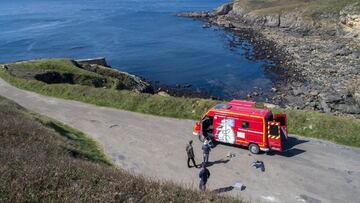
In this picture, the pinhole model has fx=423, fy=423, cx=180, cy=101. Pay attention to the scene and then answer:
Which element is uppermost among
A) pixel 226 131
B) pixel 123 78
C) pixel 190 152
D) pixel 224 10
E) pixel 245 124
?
pixel 224 10

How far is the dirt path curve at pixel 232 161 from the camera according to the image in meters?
18.6

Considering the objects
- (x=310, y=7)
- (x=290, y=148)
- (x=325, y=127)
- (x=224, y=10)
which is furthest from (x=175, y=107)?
(x=224, y=10)

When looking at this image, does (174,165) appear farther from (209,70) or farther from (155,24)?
(155,24)

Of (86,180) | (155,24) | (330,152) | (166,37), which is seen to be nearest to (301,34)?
(166,37)

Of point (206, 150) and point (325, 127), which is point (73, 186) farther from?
point (325, 127)

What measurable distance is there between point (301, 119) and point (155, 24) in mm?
92932

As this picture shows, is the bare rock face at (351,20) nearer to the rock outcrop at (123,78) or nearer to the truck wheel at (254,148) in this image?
the rock outcrop at (123,78)

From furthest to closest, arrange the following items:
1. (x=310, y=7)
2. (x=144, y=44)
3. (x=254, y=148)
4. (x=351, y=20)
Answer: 1. (x=310, y=7)
2. (x=144, y=44)
3. (x=351, y=20)
4. (x=254, y=148)

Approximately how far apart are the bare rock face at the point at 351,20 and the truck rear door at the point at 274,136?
63184 mm

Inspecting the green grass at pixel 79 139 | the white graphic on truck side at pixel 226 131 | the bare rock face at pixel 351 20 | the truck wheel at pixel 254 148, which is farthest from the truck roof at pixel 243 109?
the bare rock face at pixel 351 20

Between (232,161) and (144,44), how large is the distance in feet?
231

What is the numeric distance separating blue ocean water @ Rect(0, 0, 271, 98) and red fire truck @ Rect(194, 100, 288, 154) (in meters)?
30.8

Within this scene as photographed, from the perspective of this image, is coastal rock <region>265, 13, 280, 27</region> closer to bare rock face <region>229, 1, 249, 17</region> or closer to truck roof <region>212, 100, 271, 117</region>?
bare rock face <region>229, 1, 249, 17</region>

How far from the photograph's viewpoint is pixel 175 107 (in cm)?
2925
